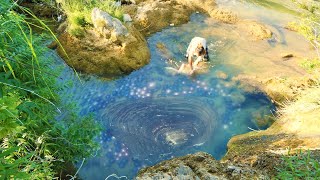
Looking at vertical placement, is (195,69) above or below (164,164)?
below

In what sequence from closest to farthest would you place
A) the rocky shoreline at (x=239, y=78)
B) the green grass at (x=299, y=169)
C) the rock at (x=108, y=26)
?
1. the green grass at (x=299, y=169)
2. the rocky shoreline at (x=239, y=78)
3. the rock at (x=108, y=26)

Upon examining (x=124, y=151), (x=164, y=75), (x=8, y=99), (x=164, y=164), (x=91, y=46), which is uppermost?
(x=8, y=99)

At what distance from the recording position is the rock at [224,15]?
12.1 metres

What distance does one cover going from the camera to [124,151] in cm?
730

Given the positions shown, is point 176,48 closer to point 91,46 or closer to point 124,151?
point 91,46

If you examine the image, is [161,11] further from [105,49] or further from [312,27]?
[312,27]

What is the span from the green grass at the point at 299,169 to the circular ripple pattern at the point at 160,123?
4229 mm

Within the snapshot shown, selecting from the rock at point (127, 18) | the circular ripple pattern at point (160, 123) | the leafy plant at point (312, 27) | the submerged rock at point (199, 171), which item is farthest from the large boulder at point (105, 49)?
the submerged rock at point (199, 171)

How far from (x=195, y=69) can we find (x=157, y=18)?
3.19 meters

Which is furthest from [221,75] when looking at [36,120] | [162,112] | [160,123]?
[36,120]

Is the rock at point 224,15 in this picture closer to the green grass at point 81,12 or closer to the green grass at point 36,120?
the green grass at point 81,12

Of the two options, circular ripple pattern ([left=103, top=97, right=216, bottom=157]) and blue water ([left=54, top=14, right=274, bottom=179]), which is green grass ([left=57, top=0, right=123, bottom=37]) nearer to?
blue water ([left=54, top=14, right=274, bottom=179])

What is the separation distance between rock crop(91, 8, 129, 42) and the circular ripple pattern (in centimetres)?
237

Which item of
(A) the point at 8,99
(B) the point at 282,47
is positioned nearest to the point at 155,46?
(B) the point at 282,47
